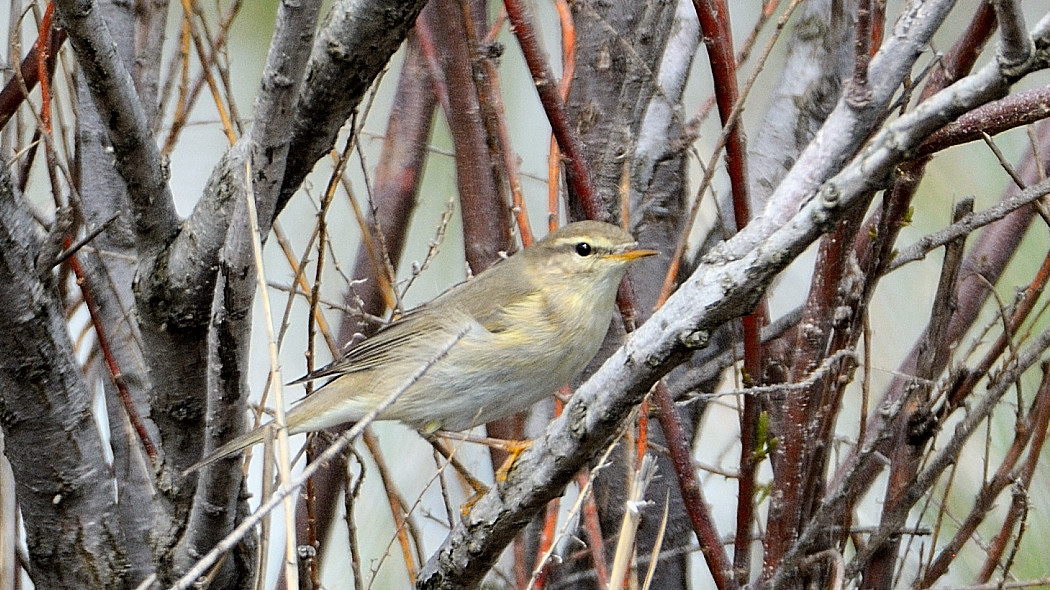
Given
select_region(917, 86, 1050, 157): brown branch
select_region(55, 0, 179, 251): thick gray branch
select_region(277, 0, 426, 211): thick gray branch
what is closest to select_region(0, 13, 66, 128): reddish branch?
select_region(55, 0, 179, 251): thick gray branch

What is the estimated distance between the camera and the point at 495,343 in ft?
8.37

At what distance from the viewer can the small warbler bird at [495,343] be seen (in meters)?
2.53

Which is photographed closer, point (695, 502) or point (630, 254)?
point (695, 502)

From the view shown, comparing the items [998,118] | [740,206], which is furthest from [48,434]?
[998,118]

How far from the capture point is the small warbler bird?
2.53 m

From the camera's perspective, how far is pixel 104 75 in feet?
5.34

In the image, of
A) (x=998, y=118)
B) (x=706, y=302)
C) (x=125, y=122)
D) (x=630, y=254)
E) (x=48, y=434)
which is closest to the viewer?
(x=706, y=302)

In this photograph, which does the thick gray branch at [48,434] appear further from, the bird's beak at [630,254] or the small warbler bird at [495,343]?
the bird's beak at [630,254]

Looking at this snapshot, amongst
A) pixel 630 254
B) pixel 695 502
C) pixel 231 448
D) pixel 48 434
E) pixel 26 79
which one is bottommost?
pixel 695 502

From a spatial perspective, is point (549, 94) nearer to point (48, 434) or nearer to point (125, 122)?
point (125, 122)

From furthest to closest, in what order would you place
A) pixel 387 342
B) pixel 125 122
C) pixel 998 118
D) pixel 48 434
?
1. pixel 387 342
2. pixel 48 434
3. pixel 998 118
4. pixel 125 122

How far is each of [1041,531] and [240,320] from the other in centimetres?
268

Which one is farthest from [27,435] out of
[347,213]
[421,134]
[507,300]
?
[347,213]

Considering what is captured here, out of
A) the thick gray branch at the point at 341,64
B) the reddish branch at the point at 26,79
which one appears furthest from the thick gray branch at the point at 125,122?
the reddish branch at the point at 26,79
